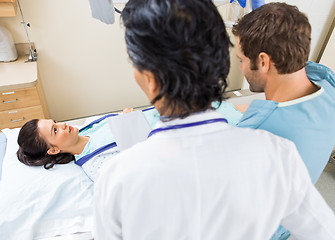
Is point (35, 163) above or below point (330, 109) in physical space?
below

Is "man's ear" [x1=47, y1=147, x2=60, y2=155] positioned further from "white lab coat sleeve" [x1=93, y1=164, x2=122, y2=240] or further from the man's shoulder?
the man's shoulder

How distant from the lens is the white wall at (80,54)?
86.4 inches

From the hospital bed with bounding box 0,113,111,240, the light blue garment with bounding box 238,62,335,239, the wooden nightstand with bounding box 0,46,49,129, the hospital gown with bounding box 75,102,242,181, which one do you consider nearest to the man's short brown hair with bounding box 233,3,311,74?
the light blue garment with bounding box 238,62,335,239

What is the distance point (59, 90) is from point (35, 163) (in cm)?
138

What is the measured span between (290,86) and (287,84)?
1 cm

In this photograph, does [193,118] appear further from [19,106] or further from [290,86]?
[19,106]

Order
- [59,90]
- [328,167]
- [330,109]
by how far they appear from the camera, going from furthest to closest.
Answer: [59,90], [328,167], [330,109]

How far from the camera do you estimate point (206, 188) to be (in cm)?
53

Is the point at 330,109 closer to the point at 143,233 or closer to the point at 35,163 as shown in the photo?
the point at 143,233

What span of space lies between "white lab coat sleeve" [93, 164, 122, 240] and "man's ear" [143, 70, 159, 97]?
22cm

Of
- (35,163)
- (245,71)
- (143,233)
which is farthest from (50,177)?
(245,71)

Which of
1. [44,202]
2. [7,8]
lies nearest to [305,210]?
[44,202]

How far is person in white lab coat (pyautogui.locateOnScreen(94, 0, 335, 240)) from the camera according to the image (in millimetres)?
484

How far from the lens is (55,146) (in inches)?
57.4
